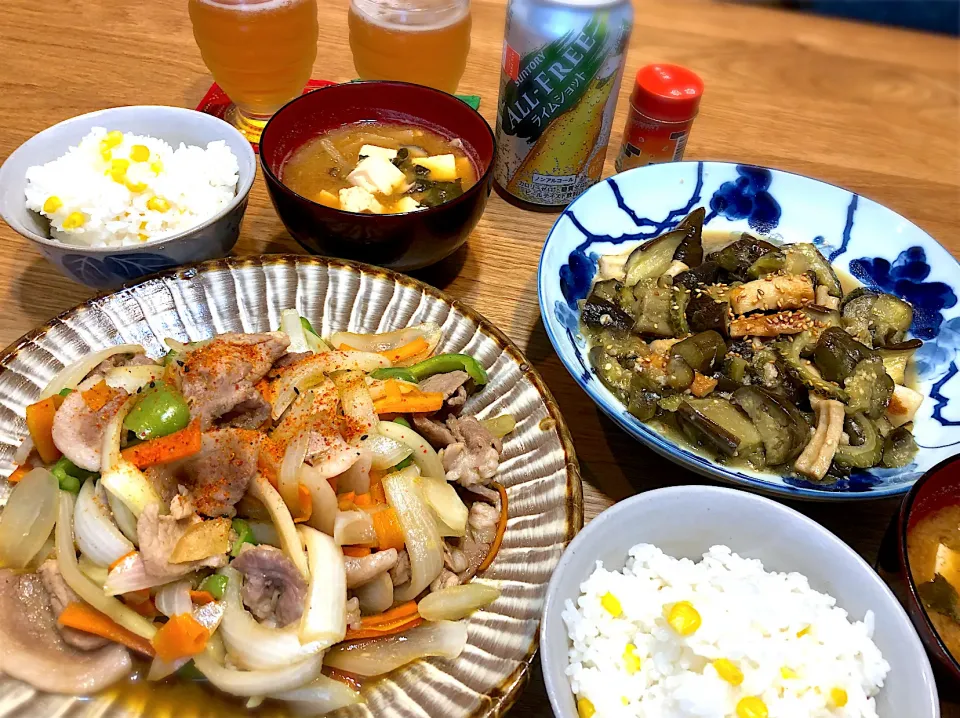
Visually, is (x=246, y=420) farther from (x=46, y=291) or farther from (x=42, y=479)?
(x=46, y=291)

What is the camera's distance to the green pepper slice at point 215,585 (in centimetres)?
124

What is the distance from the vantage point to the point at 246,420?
142 centimetres

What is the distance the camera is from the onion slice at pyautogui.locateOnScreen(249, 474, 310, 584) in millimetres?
1250

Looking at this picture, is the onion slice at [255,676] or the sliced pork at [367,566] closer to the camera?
the onion slice at [255,676]

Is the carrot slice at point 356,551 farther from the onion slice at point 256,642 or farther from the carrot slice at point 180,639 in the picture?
the carrot slice at point 180,639

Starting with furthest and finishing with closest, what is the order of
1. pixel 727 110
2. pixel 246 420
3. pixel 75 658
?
1. pixel 727 110
2. pixel 246 420
3. pixel 75 658

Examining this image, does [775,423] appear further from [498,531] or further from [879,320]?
[498,531]

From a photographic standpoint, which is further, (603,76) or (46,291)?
(603,76)

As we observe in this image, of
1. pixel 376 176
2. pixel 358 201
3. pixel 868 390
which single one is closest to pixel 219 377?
pixel 358 201

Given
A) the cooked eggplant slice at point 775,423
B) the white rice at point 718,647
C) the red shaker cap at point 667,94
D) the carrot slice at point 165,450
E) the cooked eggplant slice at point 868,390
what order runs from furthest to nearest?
the red shaker cap at point 667,94
the cooked eggplant slice at point 868,390
the cooked eggplant slice at point 775,423
the carrot slice at point 165,450
the white rice at point 718,647

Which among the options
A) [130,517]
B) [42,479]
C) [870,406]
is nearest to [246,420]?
[130,517]

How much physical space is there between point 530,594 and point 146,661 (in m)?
0.74

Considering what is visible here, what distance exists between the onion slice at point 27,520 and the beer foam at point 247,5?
1.65 metres

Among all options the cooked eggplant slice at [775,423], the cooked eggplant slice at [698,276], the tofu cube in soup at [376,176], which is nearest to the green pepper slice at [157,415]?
the tofu cube in soup at [376,176]
